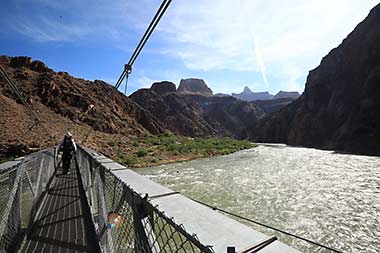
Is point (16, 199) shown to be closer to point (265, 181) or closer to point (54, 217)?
point (54, 217)

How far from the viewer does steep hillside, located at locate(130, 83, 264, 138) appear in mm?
103750

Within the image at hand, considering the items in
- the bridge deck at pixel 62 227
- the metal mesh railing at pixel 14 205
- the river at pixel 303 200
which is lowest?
the river at pixel 303 200

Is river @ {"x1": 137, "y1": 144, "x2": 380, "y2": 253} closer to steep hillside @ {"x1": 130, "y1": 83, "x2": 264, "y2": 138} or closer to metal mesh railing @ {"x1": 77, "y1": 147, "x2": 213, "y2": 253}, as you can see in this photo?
metal mesh railing @ {"x1": 77, "y1": 147, "x2": 213, "y2": 253}

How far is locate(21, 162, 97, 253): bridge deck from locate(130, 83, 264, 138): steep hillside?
8838 cm

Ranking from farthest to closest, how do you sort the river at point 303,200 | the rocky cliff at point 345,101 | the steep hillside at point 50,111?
the rocky cliff at point 345,101
the steep hillside at point 50,111
the river at point 303,200

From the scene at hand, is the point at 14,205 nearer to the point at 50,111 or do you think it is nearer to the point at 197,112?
the point at 50,111

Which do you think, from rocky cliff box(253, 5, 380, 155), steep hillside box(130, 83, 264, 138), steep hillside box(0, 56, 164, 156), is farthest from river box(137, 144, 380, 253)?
steep hillside box(130, 83, 264, 138)

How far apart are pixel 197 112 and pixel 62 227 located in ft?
402

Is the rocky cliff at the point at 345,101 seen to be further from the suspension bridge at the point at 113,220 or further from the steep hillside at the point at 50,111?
the steep hillside at the point at 50,111

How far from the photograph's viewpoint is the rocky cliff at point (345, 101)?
41.4 metres

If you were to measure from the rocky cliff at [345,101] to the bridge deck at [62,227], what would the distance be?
38.4 metres

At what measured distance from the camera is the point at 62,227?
152 inches

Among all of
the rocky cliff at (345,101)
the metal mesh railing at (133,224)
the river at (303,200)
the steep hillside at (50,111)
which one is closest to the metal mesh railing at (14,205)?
the metal mesh railing at (133,224)

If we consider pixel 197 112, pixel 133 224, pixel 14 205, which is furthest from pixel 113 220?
pixel 197 112
